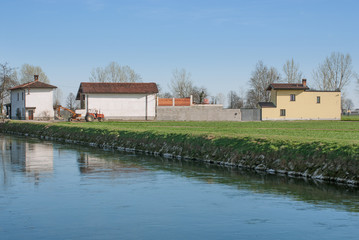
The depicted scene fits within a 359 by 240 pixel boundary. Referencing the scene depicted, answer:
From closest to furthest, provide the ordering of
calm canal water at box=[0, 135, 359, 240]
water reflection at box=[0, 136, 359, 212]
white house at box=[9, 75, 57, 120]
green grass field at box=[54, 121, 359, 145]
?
1. calm canal water at box=[0, 135, 359, 240]
2. water reflection at box=[0, 136, 359, 212]
3. green grass field at box=[54, 121, 359, 145]
4. white house at box=[9, 75, 57, 120]

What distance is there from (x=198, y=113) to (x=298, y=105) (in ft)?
61.3

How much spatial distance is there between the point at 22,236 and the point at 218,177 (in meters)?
10.8

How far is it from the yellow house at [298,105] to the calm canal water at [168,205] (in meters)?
67.4

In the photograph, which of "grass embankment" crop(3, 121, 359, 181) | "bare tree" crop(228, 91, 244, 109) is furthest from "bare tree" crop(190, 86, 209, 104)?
"grass embankment" crop(3, 121, 359, 181)

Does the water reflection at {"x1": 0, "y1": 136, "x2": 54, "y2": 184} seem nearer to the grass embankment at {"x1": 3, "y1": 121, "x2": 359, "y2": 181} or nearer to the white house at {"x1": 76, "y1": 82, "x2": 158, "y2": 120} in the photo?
the grass embankment at {"x1": 3, "y1": 121, "x2": 359, "y2": 181}

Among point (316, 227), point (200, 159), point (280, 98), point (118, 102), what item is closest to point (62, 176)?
point (200, 159)

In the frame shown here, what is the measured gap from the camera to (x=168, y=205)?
14.5 metres

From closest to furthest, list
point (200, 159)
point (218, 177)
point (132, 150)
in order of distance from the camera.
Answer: point (218, 177)
point (200, 159)
point (132, 150)

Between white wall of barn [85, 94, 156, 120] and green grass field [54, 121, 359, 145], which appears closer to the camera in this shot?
green grass field [54, 121, 359, 145]

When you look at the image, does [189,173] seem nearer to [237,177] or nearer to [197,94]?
[237,177]

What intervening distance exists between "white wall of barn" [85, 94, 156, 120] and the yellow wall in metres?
21.0

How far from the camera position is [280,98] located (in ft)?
291

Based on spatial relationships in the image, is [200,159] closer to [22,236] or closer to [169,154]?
[169,154]

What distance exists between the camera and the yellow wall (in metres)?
88.5
